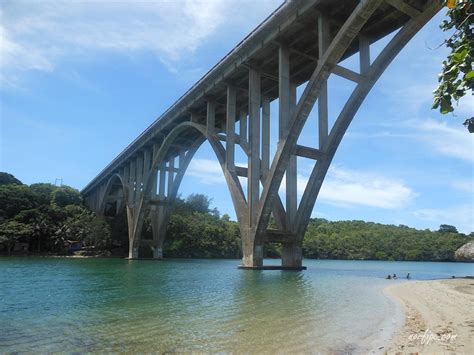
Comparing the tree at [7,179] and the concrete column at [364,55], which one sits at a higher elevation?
the tree at [7,179]

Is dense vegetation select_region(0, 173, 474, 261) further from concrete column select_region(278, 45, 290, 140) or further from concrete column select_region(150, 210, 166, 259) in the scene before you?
concrete column select_region(278, 45, 290, 140)

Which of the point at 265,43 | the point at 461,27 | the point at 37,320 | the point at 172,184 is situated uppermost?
the point at 265,43

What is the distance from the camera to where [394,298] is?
14852mm

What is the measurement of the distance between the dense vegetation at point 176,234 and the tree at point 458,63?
61.8 meters

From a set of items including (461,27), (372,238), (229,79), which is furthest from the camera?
(372,238)

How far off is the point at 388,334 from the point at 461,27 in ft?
20.7

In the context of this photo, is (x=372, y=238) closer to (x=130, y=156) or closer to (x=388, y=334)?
(x=130, y=156)

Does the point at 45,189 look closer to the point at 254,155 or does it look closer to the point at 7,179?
the point at 7,179

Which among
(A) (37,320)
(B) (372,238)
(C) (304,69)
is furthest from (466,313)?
(B) (372,238)

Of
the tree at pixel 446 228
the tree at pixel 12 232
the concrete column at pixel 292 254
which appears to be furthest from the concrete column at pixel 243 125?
the tree at pixel 446 228

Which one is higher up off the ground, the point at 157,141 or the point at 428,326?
the point at 157,141

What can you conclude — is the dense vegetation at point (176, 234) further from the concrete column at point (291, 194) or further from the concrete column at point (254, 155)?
the concrete column at point (291, 194)

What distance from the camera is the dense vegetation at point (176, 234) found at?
204 ft

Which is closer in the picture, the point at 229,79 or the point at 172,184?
the point at 229,79
